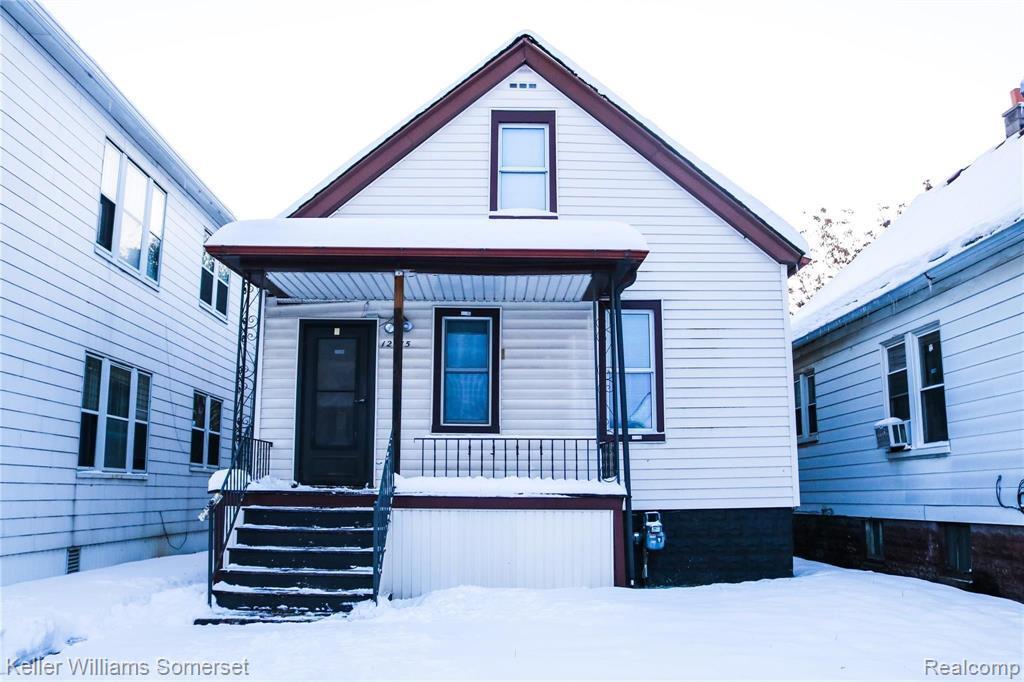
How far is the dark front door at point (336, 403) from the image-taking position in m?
10.5

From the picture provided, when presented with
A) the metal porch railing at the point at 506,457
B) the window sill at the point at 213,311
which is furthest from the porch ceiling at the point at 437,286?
the window sill at the point at 213,311

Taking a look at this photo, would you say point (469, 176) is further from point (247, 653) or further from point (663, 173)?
point (247, 653)

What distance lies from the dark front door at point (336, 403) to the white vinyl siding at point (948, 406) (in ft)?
21.9

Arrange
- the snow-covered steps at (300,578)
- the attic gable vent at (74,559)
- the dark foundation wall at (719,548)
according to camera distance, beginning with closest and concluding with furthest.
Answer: the snow-covered steps at (300,578)
the attic gable vent at (74,559)
the dark foundation wall at (719,548)

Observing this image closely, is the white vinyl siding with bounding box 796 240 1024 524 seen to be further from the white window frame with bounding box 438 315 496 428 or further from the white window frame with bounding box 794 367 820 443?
the white window frame with bounding box 438 315 496 428

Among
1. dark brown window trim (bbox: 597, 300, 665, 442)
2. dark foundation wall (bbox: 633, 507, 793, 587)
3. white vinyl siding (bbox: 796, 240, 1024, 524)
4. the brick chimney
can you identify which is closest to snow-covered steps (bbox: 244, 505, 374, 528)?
dark brown window trim (bbox: 597, 300, 665, 442)

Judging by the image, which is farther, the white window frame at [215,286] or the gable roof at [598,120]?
the white window frame at [215,286]

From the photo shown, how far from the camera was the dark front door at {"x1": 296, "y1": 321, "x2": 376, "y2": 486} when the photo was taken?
10508 millimetres

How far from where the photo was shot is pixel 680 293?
1105 cm

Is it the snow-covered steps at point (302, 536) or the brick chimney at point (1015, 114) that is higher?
the brick chimney at point (1015, 114)

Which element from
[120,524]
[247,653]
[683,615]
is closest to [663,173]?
[683,615]

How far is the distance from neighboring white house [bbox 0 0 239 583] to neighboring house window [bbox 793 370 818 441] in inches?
409

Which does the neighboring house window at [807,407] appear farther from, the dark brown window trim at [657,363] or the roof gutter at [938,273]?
the dark brown window trim at [657,363]

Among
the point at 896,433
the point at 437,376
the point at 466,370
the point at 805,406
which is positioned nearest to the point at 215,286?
the point at 437,376
